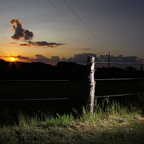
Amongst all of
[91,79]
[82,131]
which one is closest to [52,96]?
[91,79]

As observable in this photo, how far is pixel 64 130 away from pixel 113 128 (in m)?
0.89

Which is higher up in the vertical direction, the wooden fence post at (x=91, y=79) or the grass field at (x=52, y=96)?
the wooden fence post at (x=91, y=79)

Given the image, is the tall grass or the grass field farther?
the grass field

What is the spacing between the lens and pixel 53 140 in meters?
2.65

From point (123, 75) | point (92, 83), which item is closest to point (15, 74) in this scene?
point (123, 75)

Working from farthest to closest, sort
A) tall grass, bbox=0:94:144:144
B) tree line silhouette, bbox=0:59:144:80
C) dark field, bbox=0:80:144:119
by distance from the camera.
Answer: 1. tree line silhouette, bbox=0:59:144:80
2. dark field, bbox=0:80:144:119
3. tall grass, bbox=0:94:144:144

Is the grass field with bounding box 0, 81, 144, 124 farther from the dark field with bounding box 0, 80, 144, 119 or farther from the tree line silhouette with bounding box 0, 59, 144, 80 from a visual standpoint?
the tree line silhouette with bounding box 0, 59, 144, 80

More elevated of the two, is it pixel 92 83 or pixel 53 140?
pixel 92 83

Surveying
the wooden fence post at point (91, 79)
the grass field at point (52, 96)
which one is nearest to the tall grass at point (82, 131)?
the wooden fence post at point (91, 79)

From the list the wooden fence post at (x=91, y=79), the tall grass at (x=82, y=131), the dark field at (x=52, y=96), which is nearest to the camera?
the tall grass at (x=82, y=131)

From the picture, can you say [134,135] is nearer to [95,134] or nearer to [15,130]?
[95,134]

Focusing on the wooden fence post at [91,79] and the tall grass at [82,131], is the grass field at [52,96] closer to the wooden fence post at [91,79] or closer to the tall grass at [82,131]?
the wooden fence post at [91,79]

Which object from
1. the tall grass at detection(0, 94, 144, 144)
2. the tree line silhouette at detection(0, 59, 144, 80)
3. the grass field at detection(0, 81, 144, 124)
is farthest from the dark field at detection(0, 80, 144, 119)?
the tree line silhouette at detection(0, 59, 144, 80)

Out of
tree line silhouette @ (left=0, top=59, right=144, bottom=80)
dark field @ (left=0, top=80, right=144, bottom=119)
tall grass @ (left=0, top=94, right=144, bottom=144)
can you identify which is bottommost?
dark field @ (left=0, top=80, right=144, bottom=119)
